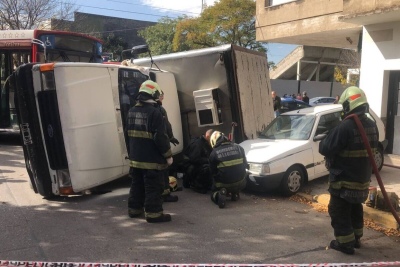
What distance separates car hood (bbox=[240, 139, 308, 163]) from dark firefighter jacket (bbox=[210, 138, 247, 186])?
0.51 meters

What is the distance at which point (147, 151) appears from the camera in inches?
204

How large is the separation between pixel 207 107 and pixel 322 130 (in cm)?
227

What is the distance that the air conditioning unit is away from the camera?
8.05 metres

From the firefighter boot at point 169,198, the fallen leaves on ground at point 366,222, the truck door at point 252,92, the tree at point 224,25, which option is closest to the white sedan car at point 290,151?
the fallen leaves on ground at point 366,222

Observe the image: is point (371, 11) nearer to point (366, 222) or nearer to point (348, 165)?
point (366, 222)

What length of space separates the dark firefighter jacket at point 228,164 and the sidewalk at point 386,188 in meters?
1.37

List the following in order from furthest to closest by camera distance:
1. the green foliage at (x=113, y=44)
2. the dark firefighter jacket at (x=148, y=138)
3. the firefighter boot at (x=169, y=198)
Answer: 1. the green foliage at (x=113, y=44)
2. the firefighter boot at (x=169, y=198)
3. the dark firefighter jacket at (x=148, y=138)

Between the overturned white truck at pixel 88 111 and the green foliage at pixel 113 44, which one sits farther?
the green foliage at pixel 113 44

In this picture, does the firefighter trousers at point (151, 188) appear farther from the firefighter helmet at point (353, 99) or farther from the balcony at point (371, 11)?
the balcony at point (371, 11)

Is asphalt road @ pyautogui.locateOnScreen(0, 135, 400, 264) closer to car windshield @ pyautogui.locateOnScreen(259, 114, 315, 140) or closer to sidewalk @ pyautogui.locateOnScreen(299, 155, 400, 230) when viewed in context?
sidewalk @ pyautogui.locateOnScreen(299, 155, 400, 230)

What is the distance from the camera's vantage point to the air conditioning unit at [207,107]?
26.4 feet

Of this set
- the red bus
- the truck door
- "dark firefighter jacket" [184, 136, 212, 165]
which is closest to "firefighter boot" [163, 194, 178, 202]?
"dark firefighter jacket" [184, 136, 212, 165]

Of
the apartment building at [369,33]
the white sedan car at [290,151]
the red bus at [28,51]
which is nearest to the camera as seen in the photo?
the white sedan car at [290,151]

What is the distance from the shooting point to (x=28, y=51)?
9984 mm
